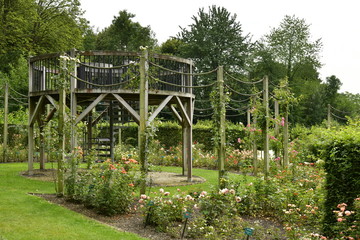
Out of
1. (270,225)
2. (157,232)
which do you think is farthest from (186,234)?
(270,225)

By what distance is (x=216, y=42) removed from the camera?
104 ft

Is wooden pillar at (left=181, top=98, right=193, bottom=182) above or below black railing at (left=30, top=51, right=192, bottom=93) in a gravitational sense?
below

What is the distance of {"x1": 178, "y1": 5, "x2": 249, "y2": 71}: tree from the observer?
31.2 m

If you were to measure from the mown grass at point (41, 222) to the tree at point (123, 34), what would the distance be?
35.0 metres

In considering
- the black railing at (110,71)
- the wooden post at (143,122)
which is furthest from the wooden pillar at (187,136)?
the wooden post at (143,122)

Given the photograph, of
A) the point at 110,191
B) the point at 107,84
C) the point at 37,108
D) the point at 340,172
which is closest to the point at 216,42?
the point at 37,108

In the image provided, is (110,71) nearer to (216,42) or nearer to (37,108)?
(37,108)

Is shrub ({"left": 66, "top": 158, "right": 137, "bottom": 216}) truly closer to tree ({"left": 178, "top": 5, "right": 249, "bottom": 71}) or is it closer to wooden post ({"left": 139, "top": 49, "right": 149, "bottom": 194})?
wooden post ({"left": 139, "top": 49, "right": 149, "bottom": 194})

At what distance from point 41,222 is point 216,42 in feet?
89.2

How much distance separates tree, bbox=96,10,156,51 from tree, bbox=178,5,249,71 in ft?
36.1

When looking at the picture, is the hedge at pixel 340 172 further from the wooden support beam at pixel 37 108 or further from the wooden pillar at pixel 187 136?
the wooden support beam at pixel 37 108

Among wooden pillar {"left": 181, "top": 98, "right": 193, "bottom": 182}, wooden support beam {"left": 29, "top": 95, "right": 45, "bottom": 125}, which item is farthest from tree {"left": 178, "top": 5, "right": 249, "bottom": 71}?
wooden support beam {"left": 29, "top": 95, "right": 45, "bottom": 125}

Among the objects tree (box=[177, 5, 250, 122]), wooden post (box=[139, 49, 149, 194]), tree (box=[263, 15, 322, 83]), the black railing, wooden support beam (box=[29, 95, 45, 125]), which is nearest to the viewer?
wooden post (box=[139, 49, 149, 194])

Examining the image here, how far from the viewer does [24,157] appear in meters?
17.1
